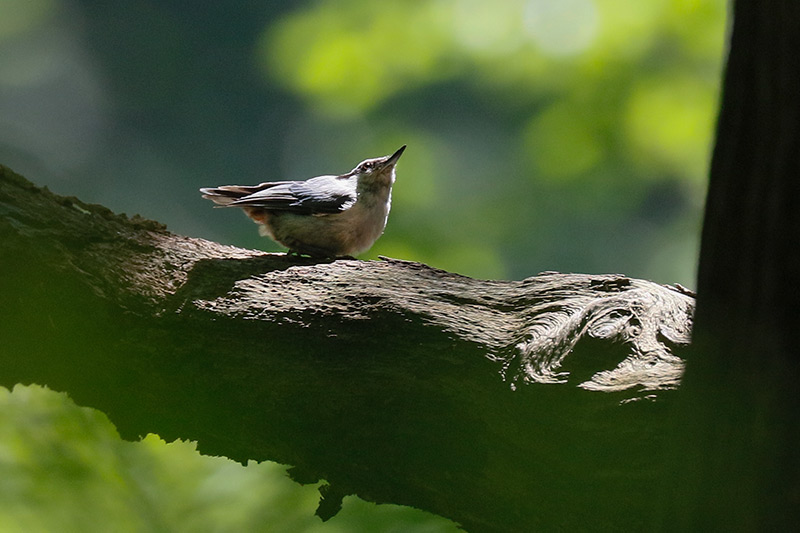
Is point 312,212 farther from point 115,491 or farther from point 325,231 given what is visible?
point 115,491

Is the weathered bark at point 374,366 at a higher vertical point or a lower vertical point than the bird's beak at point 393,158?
lower

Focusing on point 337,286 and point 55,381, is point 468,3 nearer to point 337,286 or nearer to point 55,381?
point 337,286

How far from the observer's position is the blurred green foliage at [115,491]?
3.07m

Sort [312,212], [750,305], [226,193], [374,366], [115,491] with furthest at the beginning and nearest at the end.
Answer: [226,193] < [312,212] < [115,491] < [374,366] < [750,305]

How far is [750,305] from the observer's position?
1.31 metres

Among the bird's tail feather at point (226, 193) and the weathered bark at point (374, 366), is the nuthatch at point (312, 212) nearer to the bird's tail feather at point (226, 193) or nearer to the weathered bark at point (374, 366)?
the bird's tail feather at point (226, 193)

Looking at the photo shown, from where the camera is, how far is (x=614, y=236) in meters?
8.65

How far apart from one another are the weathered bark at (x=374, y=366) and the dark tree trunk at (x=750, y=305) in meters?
0.65

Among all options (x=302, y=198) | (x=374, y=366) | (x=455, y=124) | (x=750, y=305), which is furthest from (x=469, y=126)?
(x=750, y=305)

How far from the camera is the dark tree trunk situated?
127cm

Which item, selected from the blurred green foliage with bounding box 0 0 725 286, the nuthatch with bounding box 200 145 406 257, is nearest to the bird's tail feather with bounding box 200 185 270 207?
the nuthatch with bounding box 200 145 406 257

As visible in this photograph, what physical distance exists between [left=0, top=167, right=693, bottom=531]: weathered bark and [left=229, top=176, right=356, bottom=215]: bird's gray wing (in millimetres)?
1502

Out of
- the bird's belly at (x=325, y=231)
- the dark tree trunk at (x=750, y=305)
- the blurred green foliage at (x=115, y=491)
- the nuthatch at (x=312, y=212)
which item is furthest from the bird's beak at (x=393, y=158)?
the dark tree trunk at (x=750, y=305)

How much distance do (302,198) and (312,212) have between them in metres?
0.12
